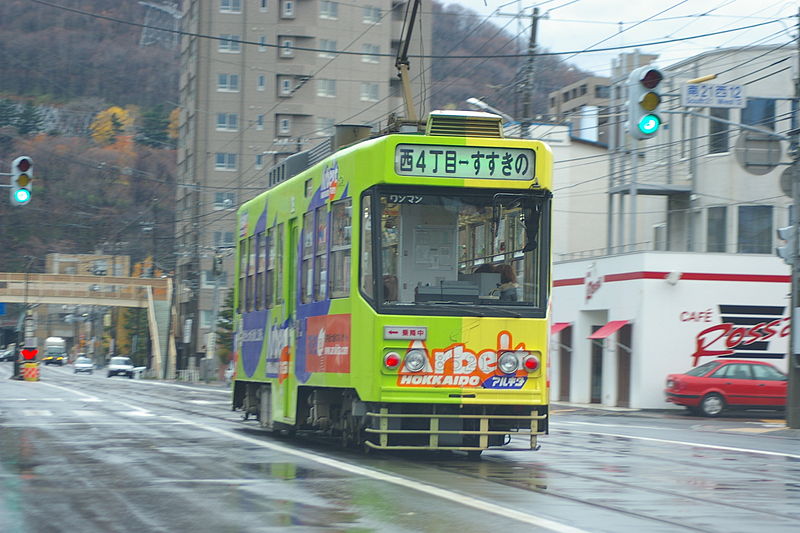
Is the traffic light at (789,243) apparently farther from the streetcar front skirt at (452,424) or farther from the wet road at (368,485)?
the streetcar front skirt at (452,424)

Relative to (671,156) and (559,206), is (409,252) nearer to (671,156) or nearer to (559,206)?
(671,156)

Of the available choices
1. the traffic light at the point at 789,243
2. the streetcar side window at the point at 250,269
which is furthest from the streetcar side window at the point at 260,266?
the traffic light at the point at 789,243

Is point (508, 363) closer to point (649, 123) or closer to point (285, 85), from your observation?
point (649, 123)

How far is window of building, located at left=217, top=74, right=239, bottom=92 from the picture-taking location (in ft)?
303

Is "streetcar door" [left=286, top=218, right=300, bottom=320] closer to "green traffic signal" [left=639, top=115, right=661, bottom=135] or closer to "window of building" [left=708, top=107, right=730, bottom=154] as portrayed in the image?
"green traffic signal" [left=639, top=115, right=661, bottom=135]

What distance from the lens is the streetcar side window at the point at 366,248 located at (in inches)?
A: 531

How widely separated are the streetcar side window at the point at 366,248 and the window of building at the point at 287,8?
80.1 metres

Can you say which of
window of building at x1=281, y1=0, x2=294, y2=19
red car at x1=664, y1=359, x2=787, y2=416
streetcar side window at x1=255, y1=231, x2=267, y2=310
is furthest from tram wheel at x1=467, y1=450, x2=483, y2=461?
window of building at x1=281, y1=0, x2=294, y2=19

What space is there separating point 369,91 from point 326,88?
3.36 m

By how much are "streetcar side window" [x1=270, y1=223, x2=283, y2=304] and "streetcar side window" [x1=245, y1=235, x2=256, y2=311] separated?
1.88 metres

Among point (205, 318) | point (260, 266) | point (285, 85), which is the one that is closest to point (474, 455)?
point (260, 266)

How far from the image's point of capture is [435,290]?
13586 mm

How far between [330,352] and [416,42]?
71773 millimetres

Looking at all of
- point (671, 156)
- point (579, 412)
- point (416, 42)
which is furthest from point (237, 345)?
point (416, 42)
